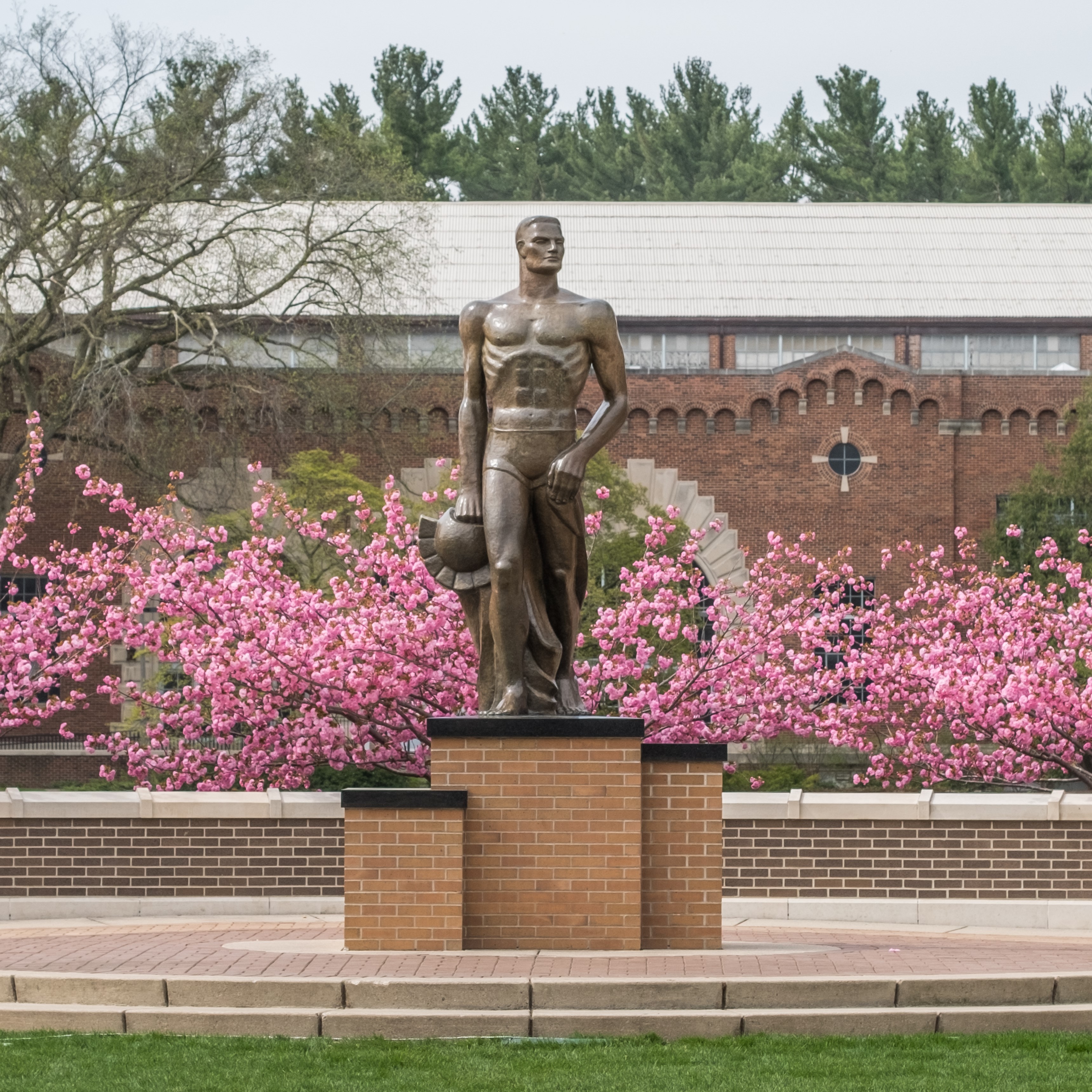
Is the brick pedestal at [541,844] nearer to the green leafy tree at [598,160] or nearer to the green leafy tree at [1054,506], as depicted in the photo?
the green leafy tree at [1054,506]

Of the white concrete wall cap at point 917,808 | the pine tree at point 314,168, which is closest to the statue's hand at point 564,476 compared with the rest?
the white concrete wall cap at point 917,808

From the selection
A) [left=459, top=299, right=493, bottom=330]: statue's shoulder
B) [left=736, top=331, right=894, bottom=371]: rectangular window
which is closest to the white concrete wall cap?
[left=459, top=299, right=493, bottom=330]: statue's shoulder

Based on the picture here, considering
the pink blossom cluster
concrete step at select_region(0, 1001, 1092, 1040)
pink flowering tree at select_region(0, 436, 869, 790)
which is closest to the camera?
concrete step at select_region(0, 1001, 1092, 1040)

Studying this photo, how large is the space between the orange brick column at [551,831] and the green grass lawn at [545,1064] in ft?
7.33

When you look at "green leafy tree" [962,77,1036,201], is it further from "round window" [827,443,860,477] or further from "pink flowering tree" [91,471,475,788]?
"pink flowering tree" [91,471,475,788]

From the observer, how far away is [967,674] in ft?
74.8

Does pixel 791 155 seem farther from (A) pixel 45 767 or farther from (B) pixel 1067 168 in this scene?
(A) pixel 45 767

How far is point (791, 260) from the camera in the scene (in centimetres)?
4400

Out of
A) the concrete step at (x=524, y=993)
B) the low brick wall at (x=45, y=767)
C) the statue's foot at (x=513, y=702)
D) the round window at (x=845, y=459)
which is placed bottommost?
the low brick wall at (x=45, y=767)

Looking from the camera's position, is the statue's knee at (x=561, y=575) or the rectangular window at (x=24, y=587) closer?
the statue's knee at (x=561, y=575)

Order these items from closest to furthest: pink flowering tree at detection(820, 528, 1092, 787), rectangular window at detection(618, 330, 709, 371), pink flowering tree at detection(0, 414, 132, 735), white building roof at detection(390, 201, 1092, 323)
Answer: pink flowering tree at detection(820, 528, 1092, 787) → pink flowering tree at detection(0, 414, 132, 735) → rectangular window at detection(618, 330, 709, 371) → white building roof at detection(390, 201, 1092, 323)

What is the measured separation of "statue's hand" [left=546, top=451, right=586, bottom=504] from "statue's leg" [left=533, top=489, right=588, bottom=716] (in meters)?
0.10

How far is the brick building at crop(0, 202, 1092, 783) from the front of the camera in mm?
37812

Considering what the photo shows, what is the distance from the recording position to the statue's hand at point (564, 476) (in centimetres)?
1153
